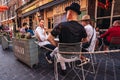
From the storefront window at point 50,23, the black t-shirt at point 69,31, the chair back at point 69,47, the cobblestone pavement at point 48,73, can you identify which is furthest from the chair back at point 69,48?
the storefront window at point 50,23

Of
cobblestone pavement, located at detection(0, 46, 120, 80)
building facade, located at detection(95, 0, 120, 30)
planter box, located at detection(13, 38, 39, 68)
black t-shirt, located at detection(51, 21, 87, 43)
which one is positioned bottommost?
cobblestone pavement, located at detection(0, 46, 120, 80)

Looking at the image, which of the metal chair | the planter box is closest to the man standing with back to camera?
the metal chair

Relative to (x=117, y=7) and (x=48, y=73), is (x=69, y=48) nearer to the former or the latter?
(x=48, y=73)

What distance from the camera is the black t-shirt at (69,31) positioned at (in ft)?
9.56

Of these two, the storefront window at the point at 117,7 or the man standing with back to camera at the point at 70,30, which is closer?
the man standing with back to camera at the point at 70,30

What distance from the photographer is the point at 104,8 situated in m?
7.56

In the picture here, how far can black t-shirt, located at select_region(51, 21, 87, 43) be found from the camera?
2.91m

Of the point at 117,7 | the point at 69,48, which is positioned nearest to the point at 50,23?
the point at 117,7

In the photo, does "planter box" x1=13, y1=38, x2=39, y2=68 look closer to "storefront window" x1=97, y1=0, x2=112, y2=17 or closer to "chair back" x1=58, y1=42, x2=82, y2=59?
"chair back" x1=58, y1=42, x2=82, y2=59

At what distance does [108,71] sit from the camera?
3805mm

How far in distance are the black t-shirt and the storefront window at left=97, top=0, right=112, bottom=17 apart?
16.2 ft

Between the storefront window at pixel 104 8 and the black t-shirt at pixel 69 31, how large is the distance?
4.93 m

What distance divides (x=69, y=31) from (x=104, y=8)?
5266 mm

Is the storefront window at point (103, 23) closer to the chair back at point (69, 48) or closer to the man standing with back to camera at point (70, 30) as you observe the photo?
the man standing with back to camera at point (70, 30)
